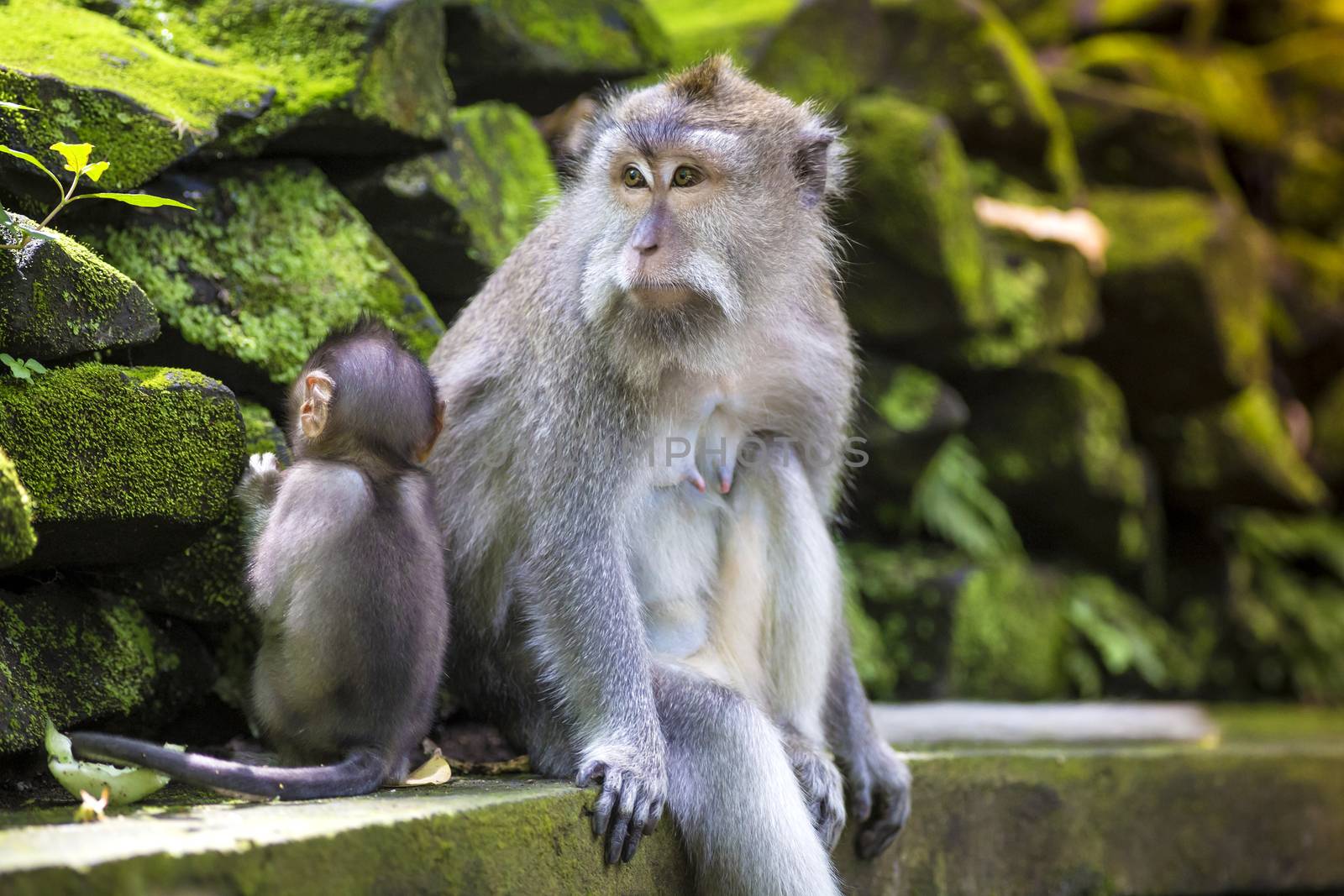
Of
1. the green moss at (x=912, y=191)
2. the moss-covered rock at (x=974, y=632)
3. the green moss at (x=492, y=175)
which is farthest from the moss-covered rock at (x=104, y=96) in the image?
the moss-covered rock at (x=974, y=632)

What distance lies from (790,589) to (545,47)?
2708 millimetres

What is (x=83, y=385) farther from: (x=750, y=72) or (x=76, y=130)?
(x=750, y=72)

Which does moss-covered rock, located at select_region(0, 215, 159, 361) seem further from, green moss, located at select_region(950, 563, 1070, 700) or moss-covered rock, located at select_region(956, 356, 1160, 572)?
moss-covered rock, located at select_region(956, 356, 1160, 572)

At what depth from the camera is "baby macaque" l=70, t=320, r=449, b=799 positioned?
11.0 ft

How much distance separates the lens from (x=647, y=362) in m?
3.87

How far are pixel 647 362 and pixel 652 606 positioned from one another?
76cm

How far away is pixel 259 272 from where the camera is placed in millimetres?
4496

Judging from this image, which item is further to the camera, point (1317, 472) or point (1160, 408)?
point (1317, 472)

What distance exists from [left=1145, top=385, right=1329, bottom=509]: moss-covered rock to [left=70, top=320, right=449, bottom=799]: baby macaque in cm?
750

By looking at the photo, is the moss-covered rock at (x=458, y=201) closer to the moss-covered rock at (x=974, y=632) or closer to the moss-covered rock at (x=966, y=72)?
the moss-covered rock at (x=974, y=632)

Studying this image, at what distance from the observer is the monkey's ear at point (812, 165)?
4.21 m

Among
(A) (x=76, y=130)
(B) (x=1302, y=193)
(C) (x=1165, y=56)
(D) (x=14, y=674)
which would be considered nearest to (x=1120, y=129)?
(C) (x=1165, y=56)

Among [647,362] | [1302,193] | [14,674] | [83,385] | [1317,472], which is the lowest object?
[1317,472]

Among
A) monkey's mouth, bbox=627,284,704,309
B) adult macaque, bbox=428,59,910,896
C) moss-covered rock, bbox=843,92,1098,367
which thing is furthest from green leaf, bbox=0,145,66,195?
moss-covered rock, bbox=843,92,1098,367
